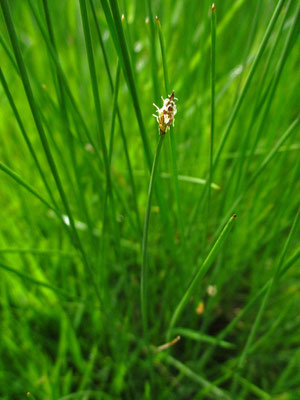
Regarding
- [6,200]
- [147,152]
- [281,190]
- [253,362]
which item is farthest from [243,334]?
[6,200]

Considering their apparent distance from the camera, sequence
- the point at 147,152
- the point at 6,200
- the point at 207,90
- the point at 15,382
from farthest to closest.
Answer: the point at 6,200
the point at 207,90
the point at 15,382
the point at 147,152

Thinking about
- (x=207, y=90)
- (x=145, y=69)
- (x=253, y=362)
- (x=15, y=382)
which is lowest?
(x=15, y=382)

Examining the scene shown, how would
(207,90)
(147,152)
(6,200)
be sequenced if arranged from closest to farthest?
1. (147,152)
2. (207,90)
3. (6,200)

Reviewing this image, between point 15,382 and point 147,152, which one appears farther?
point 15,382

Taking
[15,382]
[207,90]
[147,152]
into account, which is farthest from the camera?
[207,90]

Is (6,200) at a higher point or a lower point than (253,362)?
higher

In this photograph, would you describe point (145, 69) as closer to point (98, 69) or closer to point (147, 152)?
point (98, 69)

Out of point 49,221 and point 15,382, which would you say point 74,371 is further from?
point 49,221

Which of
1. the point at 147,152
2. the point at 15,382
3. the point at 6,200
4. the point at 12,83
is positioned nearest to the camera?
the point at 147,152

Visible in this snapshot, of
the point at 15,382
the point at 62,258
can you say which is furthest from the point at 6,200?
the point at 15,382
